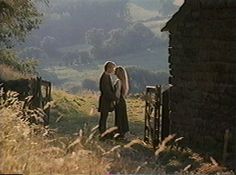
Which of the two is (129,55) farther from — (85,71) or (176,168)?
(176,168)

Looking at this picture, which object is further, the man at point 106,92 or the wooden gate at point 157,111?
the wooden gate at point 157,111

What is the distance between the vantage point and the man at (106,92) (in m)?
16.7

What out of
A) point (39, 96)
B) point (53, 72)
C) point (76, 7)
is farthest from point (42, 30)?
point (39, 96)

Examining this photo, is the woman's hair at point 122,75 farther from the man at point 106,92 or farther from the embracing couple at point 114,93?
the man at point 106,92

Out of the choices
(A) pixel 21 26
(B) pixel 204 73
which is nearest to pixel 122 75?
(B) pixel 204 73

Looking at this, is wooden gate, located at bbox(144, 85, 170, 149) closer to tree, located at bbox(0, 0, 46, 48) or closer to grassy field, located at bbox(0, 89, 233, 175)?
grassy field, located at bbox(0, 89, 233, 175)

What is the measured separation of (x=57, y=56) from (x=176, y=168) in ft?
468

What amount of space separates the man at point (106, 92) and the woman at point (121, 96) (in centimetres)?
18

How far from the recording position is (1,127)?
7133mm

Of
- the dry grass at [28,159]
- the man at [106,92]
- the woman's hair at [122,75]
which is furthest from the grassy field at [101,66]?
the dry grass at [28,159]

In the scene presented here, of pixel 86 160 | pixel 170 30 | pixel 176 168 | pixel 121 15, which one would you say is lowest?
pixel 176 168

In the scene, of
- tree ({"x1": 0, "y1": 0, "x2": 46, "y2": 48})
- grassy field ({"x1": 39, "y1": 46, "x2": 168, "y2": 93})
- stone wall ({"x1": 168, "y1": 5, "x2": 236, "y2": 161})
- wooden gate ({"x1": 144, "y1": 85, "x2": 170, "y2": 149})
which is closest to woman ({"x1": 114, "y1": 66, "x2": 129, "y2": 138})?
wooden gate ({"x1": 144, "y1": 85, "x2": 170, "y2": 149})

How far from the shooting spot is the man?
16.7 m

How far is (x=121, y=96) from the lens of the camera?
17.5 m
